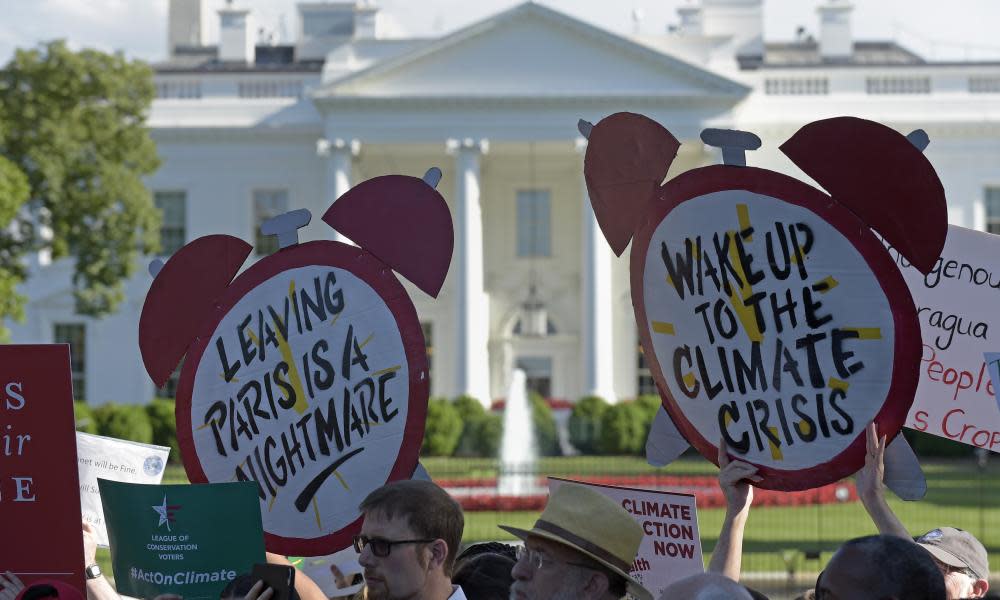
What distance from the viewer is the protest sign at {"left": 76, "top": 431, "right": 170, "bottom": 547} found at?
526cm

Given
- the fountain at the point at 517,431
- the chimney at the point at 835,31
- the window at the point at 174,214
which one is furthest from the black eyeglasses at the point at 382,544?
the chimney at the point at 835,31

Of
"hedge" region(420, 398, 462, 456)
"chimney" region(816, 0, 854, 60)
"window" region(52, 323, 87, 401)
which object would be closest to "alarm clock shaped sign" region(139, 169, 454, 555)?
"hedge" region(420, 398, 462, 456)

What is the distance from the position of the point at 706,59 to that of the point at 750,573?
30.2 m

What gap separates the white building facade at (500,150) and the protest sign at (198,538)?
1377 inches

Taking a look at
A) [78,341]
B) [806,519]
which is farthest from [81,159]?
[806,519]

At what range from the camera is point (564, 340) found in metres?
42.2

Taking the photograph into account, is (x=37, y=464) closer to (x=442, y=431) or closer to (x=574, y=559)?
(x=574, y=559)

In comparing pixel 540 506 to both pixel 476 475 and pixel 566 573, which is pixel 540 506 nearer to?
pixel 476 475

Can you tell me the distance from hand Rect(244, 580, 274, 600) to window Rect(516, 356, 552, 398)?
38.4 meters

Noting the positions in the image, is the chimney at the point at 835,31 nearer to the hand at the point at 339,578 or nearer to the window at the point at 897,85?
the window at the point at 897,85

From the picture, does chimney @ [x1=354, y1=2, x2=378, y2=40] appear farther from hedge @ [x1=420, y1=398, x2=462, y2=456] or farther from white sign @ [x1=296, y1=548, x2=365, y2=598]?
white sign @ [x1=296, y1=548, x2=365, y2=598]

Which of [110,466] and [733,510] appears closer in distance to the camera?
[733,510]

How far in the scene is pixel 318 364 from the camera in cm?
479

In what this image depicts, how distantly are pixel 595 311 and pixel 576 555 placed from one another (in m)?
36.5
